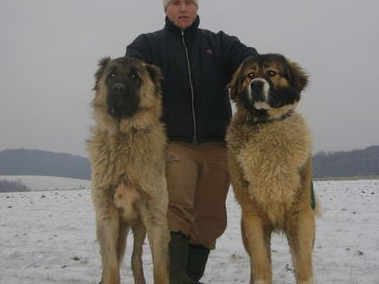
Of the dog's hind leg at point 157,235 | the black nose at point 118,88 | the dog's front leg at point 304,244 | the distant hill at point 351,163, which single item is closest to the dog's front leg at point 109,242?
the dog's hind leg at point 157,235

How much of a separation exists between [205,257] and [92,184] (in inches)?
62.6

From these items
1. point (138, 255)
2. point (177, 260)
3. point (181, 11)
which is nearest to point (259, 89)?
point (181, 11)

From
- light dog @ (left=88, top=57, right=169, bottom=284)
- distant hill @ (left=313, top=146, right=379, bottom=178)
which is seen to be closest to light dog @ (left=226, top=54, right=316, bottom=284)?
light dog @ (left=88, top=57, right=169, bottom=284)

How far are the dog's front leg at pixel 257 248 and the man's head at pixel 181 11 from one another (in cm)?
212

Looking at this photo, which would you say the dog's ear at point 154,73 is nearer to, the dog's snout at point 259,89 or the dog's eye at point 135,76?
the dog's eye at point 135,76

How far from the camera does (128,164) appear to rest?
13.1 ft

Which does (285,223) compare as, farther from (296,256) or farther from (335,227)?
(335,227)

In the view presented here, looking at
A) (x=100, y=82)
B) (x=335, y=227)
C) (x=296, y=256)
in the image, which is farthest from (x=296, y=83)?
(x=335, y=227)

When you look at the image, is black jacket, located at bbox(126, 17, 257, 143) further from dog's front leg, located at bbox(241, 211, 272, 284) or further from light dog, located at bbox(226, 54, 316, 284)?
dog's front leg, located at bbox(241, 211, 272, 284)

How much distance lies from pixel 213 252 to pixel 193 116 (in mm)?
2498

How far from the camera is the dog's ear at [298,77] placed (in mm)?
3987

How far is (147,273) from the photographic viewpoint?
5.23 m

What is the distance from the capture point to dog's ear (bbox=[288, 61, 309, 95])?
3987 mm

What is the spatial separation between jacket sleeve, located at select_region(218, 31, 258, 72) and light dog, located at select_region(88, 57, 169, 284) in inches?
35.6
